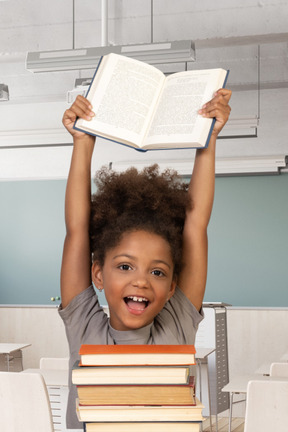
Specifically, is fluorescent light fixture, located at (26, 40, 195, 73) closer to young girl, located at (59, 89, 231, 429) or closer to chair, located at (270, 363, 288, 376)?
chair, located at (270, 363, 288, 376)

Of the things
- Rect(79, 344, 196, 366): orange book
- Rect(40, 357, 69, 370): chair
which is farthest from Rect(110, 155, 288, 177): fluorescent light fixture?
Rect(79, 344, 196, 366): orange book

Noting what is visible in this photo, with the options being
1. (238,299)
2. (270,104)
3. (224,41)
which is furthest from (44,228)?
(224,41)

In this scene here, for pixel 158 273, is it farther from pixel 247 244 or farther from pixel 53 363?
pixel 247 244

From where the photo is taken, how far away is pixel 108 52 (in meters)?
4.84

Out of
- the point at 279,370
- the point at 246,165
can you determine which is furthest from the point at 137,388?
the point at 246,165

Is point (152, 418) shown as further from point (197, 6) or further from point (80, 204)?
point (197, 6)

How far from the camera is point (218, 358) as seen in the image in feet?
19.8

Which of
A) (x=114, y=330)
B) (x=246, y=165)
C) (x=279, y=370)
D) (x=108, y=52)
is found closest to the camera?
(x=114, y=330)

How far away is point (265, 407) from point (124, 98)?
232 cm

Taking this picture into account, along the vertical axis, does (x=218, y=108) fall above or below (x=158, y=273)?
above

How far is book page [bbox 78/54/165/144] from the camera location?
1.22m

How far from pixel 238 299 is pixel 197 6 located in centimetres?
356

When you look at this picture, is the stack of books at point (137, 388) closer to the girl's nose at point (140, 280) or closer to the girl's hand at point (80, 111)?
the girl's nose at point (140, 280)

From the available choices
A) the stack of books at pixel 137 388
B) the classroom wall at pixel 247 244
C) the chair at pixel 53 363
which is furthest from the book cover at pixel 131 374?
the classroom wall at pixel 247 244
